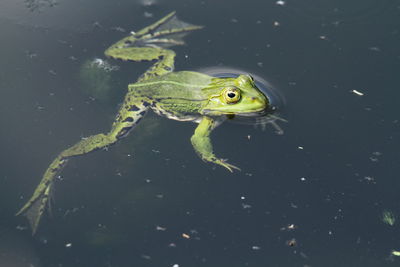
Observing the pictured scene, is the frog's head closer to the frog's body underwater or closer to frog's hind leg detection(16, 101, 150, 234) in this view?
the frog's body underwater

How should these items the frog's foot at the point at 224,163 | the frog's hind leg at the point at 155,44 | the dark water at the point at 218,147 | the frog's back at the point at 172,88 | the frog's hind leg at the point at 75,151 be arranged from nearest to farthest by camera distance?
1. the dark water at the point at 218,147
2. the frog's hind leg at the point at 75,151
3. the frog's foot at the point at 224,163
4. the frog's back at the point at 172,88
5. the frog's hind leg at the point at 155,44

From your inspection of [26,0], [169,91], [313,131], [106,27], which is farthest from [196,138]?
[26,0]

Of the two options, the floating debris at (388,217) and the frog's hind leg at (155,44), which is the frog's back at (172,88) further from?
the floating debris at (388,217)

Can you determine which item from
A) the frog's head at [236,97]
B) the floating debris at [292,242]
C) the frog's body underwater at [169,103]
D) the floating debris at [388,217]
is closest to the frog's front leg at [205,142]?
the frog's body underwater at [169,103]

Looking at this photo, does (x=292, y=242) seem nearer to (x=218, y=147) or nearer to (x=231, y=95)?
(x=218, y=147)

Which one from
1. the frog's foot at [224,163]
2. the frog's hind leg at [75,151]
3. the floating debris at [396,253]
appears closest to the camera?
the floating debris at [396,253]

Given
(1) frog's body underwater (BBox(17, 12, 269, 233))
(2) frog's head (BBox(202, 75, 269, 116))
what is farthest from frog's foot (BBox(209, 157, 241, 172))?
(2) frog's head (BBox(202, 75, 269, 116))

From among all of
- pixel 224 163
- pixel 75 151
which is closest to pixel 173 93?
pixel 224 163
